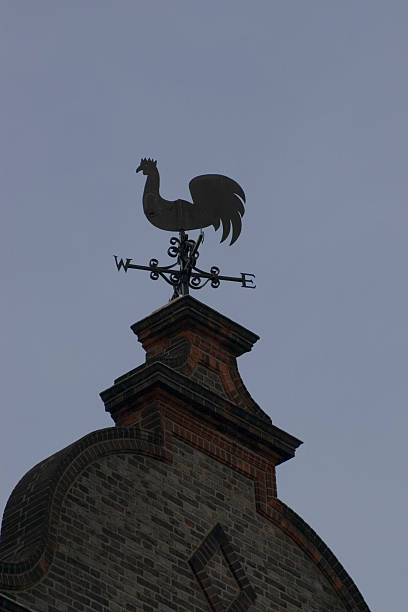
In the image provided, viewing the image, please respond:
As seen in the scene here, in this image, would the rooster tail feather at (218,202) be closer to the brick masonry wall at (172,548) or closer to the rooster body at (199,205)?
the rooster body at (199,205)

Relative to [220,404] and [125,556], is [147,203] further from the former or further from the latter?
[125,556]

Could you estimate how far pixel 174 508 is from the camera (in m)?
20.8

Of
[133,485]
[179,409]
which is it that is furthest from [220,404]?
[133,485]

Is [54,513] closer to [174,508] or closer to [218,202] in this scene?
[174,508]

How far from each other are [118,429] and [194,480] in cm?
117

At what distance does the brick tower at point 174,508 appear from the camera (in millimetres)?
19203

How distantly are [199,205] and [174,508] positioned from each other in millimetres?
4574

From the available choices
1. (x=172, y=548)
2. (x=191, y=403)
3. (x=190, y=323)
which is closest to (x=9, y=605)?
(x=172, y=548)

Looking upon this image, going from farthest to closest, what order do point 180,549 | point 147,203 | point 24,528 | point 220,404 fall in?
1. point 147,203
2. point 220,404
3. point 180,549
4. point 24,528

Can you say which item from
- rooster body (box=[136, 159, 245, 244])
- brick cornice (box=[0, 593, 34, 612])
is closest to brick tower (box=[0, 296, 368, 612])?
brick cornice (box=[0, 593, 34, 612])

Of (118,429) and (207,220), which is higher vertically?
→ (207,220)

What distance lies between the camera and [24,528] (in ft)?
63.1

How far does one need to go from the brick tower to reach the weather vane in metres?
0.45

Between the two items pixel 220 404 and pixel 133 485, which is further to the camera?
pixel 220 404
